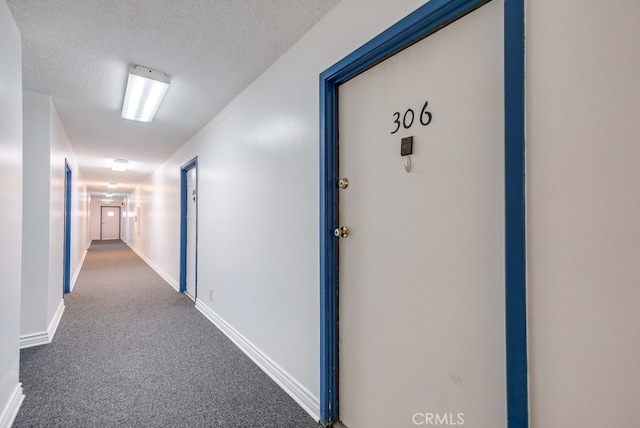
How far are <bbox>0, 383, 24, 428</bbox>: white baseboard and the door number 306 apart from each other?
8.47ft

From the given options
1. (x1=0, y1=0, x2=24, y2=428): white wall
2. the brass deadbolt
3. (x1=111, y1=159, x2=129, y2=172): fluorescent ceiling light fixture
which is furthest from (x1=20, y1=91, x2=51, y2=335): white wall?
(x1=111, y1=159, x2=129, y2=172): fluorescent ceiling light fixture

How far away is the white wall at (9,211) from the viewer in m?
1.59

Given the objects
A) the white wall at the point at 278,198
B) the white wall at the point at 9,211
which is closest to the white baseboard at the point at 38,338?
the white wall at the point at 9,211

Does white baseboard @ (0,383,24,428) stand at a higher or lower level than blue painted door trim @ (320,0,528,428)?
lower

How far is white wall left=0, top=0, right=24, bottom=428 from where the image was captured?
159 centimetres

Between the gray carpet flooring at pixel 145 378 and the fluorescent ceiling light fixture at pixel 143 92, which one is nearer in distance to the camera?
the gray carpet flooring at pixel 145 378

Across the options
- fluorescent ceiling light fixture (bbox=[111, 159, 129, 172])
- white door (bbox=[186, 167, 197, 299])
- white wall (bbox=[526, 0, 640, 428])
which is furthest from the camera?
fluorescent ceiling light fixture (bbox=[111, 159, 129, 172])

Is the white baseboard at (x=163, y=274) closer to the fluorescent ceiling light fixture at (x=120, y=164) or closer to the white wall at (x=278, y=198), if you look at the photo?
the white wall at (x=278, y=198)

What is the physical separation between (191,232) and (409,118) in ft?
13.7

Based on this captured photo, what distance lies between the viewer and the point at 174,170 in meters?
5.34

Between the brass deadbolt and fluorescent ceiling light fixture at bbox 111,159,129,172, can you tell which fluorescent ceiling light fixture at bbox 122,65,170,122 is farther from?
fluorescent ceiling light fixture at bbox 111,159,129,172

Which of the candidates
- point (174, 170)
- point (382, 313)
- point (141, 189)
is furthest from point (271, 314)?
point (141, 189)

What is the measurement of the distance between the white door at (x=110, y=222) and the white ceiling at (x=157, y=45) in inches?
592

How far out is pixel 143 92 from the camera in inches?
104
